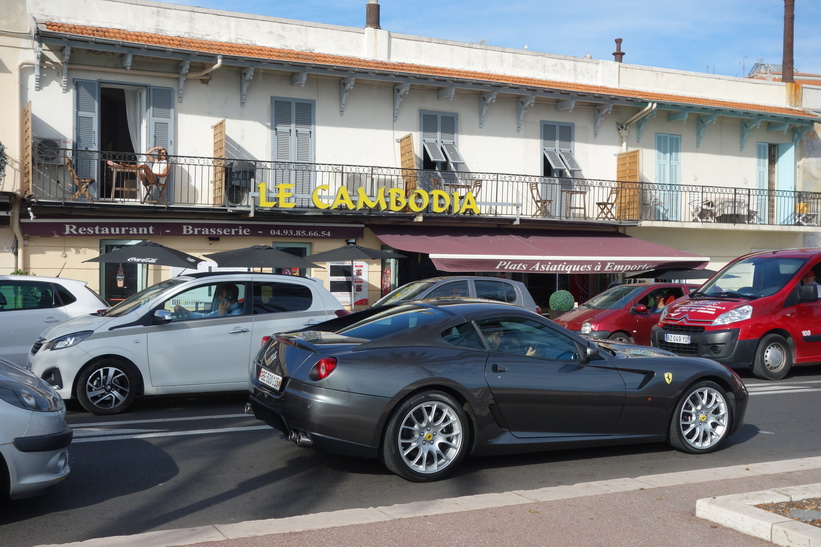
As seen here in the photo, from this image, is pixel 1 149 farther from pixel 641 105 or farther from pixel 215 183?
pixel 641 105

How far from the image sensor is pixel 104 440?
8.41m

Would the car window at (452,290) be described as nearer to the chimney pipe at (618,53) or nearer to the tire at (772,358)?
the tire at (772,358)

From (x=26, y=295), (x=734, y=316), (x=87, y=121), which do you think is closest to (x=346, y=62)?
(x=87, y=121)

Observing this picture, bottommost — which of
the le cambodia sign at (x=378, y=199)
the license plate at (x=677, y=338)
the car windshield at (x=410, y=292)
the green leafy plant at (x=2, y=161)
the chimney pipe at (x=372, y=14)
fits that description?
the license plate at (x=677, y=338)

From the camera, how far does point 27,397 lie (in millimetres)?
5832

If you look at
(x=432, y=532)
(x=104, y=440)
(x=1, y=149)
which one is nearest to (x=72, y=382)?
(x=104, y=440)

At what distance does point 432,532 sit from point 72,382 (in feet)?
20.0

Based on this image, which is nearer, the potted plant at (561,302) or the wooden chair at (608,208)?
the potted plant at (561,302)

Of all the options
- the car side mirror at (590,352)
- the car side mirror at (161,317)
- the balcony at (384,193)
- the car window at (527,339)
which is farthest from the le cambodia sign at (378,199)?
the car side mirror at (590,352)

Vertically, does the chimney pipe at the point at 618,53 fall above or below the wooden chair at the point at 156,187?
above

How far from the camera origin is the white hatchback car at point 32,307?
1145 centimetres

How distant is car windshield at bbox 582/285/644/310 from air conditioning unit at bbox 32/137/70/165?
38.9 ft

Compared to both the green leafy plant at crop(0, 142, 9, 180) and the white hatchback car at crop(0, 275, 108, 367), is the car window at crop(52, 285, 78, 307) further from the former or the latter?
the green leafy plant at crop(0, 142, 9, 180)

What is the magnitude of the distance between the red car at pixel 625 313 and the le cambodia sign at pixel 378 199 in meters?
5.38
